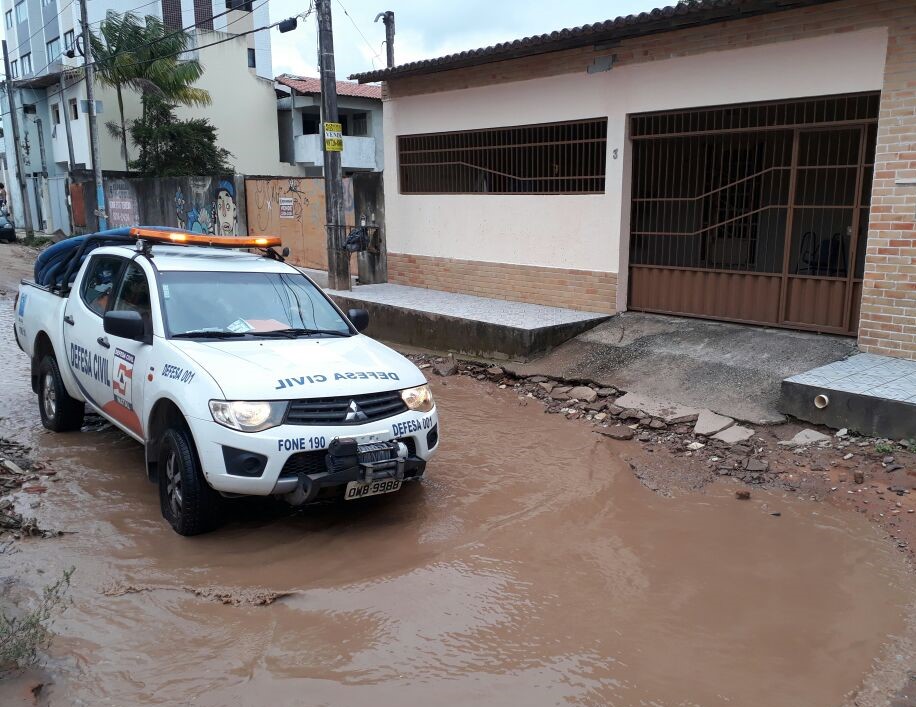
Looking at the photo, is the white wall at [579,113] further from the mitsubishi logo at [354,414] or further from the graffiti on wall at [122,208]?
the graffiti on wall at [122,208]

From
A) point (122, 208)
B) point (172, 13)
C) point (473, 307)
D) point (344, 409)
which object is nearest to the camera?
point (344, 409)

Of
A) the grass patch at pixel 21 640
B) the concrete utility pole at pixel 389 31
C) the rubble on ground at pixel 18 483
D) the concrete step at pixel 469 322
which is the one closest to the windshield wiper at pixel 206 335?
the rubble on ground at pixel 18 483

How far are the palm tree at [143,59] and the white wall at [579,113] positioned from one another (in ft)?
53.0

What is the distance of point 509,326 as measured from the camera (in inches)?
369

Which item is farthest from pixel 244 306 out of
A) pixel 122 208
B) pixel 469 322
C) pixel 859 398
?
pixel 122 208

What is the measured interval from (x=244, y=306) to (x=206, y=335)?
467 mm

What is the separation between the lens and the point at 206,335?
201 inches

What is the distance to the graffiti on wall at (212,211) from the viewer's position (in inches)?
761

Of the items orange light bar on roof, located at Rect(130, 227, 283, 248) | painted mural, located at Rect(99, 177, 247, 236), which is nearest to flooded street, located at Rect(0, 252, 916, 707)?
orange light bar on roof, located at Rect(130, 227, 283, 248)

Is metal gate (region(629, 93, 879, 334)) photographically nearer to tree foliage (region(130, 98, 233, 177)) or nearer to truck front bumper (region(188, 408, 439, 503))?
truck front bumper (region(188, 408, 439, 503))

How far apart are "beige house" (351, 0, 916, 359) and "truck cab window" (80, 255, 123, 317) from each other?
6.13 metres

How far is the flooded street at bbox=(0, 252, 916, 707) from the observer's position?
3.43 metres

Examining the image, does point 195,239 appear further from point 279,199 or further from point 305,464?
point 279,199

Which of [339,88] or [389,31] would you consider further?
[339,88]
